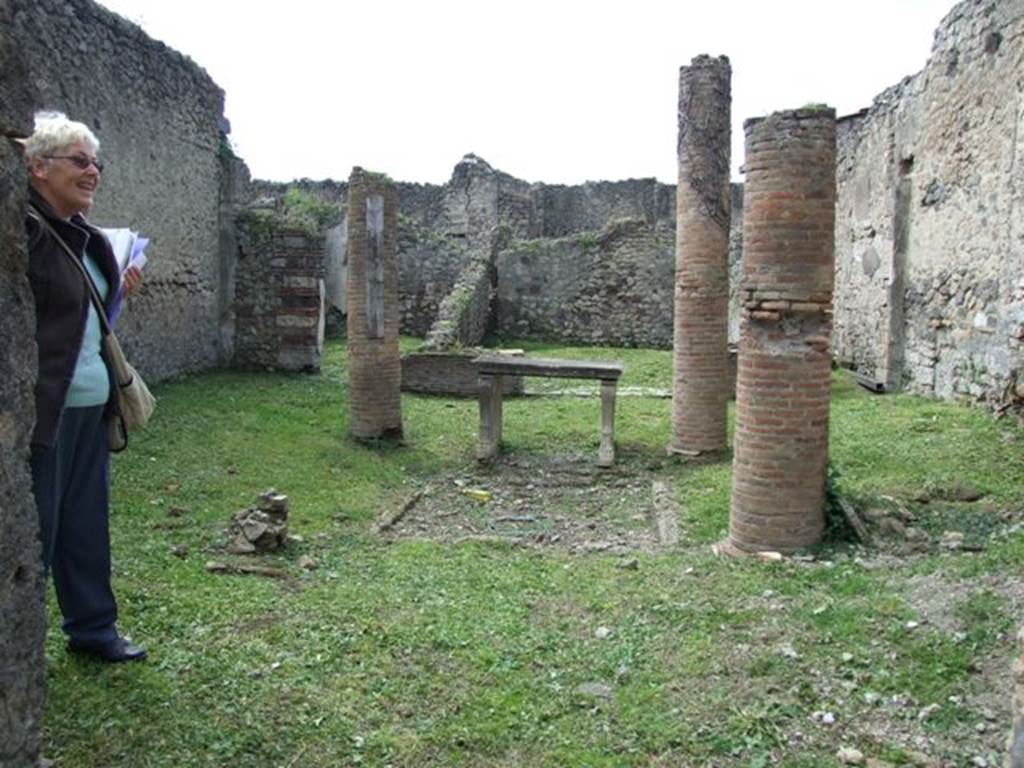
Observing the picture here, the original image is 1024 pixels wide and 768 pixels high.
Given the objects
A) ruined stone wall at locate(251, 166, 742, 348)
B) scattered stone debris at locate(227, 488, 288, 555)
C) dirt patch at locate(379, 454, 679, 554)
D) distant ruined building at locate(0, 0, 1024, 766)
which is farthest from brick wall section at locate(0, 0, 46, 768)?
ruined stone wall at locate(251, 166, 742, 348)

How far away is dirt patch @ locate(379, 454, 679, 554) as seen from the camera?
695cm

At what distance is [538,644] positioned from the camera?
14.5ft

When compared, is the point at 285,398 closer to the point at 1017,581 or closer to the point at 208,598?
the point at 208,598

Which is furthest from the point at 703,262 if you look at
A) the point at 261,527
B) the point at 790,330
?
the point at 261,527

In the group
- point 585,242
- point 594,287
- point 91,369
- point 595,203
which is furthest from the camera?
point 595,203

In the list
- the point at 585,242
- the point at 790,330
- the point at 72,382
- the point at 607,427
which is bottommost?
the point at 607,427

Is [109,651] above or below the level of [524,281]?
below

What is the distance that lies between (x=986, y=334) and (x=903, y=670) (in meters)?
7.82

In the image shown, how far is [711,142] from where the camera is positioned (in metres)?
9.80

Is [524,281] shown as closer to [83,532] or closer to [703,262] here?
[703,262]

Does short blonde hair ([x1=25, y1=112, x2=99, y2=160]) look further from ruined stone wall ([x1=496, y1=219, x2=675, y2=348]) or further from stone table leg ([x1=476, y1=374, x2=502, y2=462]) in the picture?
ruined stone wall ([x1=496, y1=219, x2=675, y2=348])

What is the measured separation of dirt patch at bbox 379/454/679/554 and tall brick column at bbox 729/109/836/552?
2.95 feet

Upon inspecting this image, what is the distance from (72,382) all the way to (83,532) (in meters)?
0.65

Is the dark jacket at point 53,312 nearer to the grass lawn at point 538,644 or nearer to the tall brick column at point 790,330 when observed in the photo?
the grass lawn at point 538,644
